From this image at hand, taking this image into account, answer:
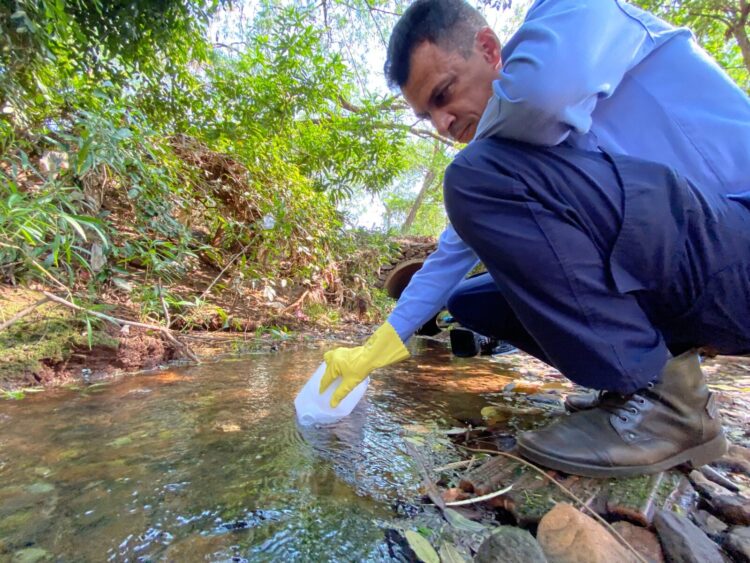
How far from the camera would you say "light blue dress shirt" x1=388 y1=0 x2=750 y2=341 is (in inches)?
34.9

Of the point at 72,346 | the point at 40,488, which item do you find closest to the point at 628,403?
the point at 40,488

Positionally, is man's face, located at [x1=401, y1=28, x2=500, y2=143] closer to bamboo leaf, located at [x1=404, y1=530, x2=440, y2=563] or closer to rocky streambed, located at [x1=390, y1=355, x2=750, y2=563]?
rocky streambed, located at [x1=390, y1=355, x2=750, y2=563]

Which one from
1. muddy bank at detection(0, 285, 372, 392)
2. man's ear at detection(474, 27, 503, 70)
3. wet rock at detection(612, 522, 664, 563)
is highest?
man's ear at detection(474, 27, 503, 70)

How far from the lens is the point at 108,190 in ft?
6.59

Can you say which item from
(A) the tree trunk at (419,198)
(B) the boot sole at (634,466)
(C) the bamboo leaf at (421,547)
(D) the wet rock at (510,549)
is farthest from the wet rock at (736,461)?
(A) the tree trunk at (419,198)

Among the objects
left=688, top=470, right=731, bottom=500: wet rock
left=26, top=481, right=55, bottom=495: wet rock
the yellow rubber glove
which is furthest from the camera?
the yellow rubber glove

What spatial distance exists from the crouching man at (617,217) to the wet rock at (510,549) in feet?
0.87

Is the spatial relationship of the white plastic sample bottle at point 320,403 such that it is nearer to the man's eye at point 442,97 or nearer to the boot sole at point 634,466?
the boot sole at point 634,466

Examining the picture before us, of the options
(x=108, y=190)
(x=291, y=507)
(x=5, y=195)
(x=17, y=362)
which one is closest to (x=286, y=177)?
(x=108, y=190)

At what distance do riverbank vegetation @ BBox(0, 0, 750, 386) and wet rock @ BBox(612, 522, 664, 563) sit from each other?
150 centimetres

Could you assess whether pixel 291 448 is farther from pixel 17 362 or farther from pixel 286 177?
pixel 286 177

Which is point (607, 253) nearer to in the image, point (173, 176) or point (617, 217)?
point (617, 217)

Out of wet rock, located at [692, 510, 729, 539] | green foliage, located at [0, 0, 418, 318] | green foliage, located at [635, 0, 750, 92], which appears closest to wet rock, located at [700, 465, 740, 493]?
wet rock, located at [692, 510, 729, 539]

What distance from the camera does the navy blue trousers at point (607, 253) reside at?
0.90 meters
